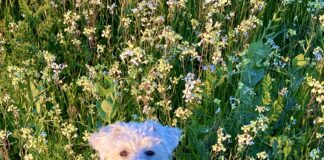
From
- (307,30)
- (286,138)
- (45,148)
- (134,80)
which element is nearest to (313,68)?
(307,30)

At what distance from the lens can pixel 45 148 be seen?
4.00 meters

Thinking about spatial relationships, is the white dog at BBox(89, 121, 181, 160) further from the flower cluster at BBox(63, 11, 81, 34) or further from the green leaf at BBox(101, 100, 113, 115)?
the flower cluster at BBox(63, 11, 81, 34)

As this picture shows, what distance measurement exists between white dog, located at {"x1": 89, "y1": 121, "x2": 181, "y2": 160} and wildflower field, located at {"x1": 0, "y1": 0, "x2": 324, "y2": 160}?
0.77 ft

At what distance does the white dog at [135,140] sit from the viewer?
12.5 ft

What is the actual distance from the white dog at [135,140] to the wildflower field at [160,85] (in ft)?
0.77

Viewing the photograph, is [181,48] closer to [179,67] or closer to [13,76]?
[179,67]

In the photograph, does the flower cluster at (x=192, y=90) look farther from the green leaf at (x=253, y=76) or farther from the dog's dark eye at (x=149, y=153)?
the dog's dark eye at (x=149, y=153)

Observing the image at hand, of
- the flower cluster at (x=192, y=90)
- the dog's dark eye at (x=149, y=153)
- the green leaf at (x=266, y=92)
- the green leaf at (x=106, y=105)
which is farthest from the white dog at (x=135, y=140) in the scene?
the green leaf at (x=266, y=92)

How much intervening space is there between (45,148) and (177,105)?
1157 mm

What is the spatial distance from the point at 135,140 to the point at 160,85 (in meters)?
0.52

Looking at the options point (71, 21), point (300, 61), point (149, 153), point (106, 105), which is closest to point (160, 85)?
point (106, 105)

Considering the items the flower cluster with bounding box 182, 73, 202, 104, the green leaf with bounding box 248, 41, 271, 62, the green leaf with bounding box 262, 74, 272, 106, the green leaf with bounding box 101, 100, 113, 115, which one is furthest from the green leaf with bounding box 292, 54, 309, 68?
the green leaf with bounding box 101, 100, 113, 115

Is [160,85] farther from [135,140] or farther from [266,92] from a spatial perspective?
[266,92]

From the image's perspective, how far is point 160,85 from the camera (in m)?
4.19
